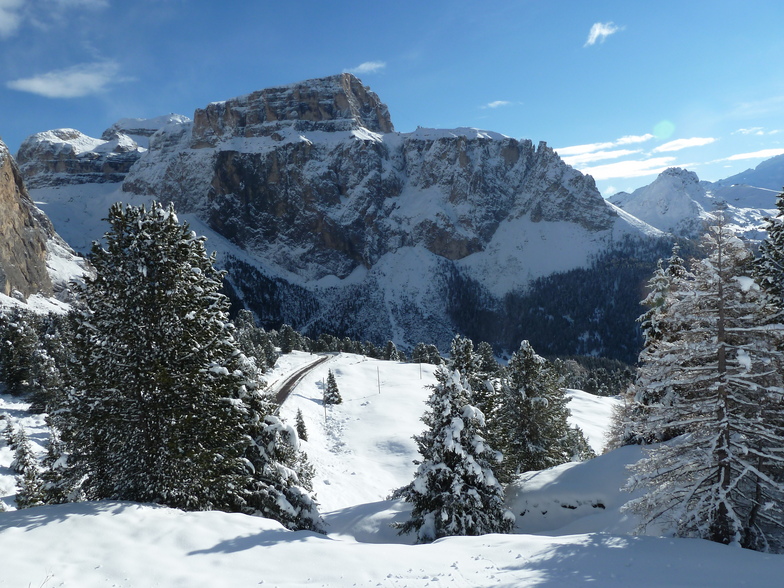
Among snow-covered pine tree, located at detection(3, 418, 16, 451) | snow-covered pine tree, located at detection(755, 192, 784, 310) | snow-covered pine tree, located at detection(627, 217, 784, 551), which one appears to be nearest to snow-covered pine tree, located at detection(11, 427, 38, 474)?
snow-covered pine tree, located at detection(3, 418, 16, 451)

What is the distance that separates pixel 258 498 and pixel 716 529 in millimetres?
13709

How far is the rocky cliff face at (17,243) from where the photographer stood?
12081cm

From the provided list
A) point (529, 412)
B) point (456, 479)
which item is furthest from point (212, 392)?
point (529, 412)

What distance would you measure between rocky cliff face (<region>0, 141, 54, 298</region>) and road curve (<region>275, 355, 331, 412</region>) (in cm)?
9444

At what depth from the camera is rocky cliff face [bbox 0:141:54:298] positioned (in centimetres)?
12081

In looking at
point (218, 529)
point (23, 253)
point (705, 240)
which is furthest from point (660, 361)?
point (23, 253)

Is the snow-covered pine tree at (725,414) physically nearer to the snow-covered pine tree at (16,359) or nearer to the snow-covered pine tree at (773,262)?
the snow-covered pine tree at (773,262)

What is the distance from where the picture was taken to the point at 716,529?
445 inches

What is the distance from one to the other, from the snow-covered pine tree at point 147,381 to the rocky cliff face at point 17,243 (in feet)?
459

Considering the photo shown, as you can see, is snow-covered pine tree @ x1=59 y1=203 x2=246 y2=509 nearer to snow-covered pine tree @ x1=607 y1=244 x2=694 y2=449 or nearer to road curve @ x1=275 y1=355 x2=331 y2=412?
snow-covered pine tree @ x1=607 y1=244 x2=694 y2=449

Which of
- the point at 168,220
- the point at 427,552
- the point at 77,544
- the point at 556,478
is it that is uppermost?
the point at 168,220

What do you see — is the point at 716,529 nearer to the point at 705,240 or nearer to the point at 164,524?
the point at 705,240

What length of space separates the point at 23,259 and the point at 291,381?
116653mm

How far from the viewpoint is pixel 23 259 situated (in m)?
130
